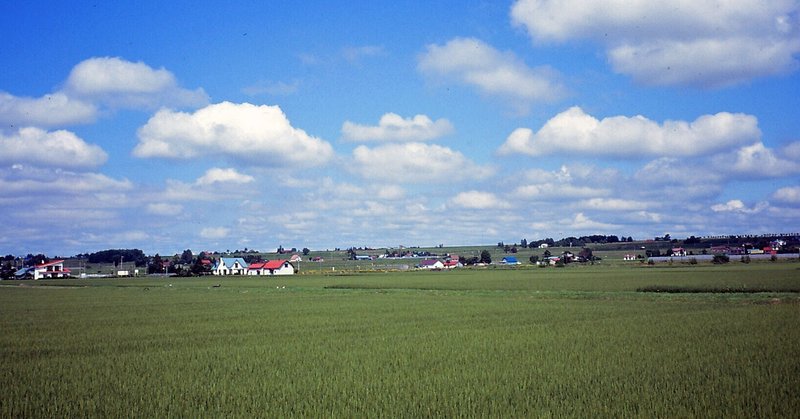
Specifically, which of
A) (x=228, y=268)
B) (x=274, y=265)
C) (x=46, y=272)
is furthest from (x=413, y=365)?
(x=228, y=268)

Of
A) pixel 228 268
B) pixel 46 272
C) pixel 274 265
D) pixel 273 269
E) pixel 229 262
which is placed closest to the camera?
pixel 46 272

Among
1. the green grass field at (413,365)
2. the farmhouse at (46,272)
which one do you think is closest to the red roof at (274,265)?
the farmhouse at (46,272)

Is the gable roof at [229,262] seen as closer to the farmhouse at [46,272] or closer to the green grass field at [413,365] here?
the farmhouse at [46,272]

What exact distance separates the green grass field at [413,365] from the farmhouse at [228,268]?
442ft

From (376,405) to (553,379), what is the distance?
4491mm

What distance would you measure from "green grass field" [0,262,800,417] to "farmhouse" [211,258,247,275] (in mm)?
134605

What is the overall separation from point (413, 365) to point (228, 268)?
513 ft

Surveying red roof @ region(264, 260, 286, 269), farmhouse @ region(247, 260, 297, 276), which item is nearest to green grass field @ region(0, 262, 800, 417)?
farmhouse @ region(247, 260, 297, 276)

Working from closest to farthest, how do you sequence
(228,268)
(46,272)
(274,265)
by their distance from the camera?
1. (46,272)
2. (274,265)
3. (228,268)

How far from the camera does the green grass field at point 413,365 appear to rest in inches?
476

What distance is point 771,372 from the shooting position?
14.6 metres

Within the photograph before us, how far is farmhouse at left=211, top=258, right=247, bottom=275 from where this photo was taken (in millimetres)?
164250

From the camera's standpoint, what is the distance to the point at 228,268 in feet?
545

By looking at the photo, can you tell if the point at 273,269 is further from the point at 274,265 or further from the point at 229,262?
the point at 229,262
